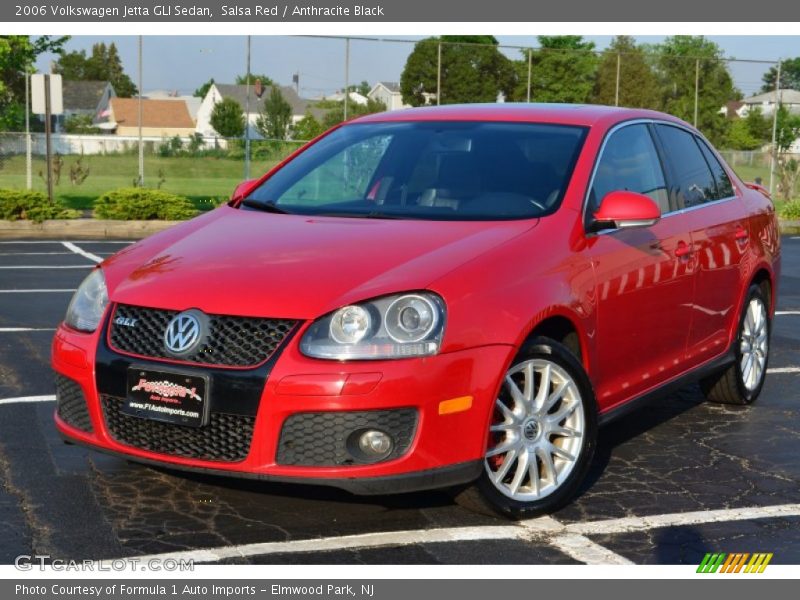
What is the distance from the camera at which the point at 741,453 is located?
6105 mm

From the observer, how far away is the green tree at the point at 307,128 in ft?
91.8

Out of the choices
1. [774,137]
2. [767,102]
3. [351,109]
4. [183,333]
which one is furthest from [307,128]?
[767,102]

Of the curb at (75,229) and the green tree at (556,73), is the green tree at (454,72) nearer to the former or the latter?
the green tree at (556,73)

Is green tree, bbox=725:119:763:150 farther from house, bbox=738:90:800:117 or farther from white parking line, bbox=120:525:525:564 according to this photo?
white parking line, bbox=120:525:525:564

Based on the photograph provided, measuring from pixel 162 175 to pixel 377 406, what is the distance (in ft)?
79.2

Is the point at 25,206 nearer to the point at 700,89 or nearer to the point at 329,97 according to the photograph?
the point at 329,97

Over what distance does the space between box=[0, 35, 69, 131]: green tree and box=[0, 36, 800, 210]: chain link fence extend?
1330mm

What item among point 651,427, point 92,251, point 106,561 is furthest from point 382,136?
point 92,251

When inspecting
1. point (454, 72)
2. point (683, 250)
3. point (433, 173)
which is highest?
point (454, 72)

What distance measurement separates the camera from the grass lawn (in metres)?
28.6

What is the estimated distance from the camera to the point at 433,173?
569 centimetres

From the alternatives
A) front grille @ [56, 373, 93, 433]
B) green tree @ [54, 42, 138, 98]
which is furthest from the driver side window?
green tree @ [54, 42, 138, 98]

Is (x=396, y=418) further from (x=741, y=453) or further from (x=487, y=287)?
(x=741, y=453)

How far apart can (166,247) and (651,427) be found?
2976mm
